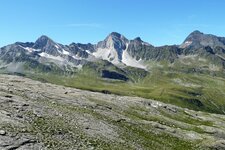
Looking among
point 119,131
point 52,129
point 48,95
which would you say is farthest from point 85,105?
point 52,129

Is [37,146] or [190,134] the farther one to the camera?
[190,134]

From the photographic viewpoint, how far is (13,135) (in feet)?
126

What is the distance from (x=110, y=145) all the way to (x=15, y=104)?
1396 centimetres

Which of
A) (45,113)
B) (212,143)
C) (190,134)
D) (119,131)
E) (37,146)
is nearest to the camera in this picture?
(37,146)

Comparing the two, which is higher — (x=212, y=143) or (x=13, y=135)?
(x=13, y=135)

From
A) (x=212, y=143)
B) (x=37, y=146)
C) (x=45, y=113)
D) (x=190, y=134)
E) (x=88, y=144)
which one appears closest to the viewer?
(x=37, y=146)

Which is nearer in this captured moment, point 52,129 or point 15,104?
point 52,129

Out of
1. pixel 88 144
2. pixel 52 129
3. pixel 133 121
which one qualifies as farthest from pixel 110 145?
pixel 133 121

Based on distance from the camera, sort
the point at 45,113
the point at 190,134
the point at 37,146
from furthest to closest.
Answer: the point at 190,134, the point at 45,113, the point at 37,146

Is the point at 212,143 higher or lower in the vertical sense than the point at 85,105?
lower

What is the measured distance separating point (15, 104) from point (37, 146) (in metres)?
13.8

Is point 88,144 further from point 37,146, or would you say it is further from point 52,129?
point 37,146

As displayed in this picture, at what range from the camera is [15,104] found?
50062mm

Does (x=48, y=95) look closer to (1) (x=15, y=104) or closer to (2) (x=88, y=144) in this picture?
(1) (x=15, y=104)
